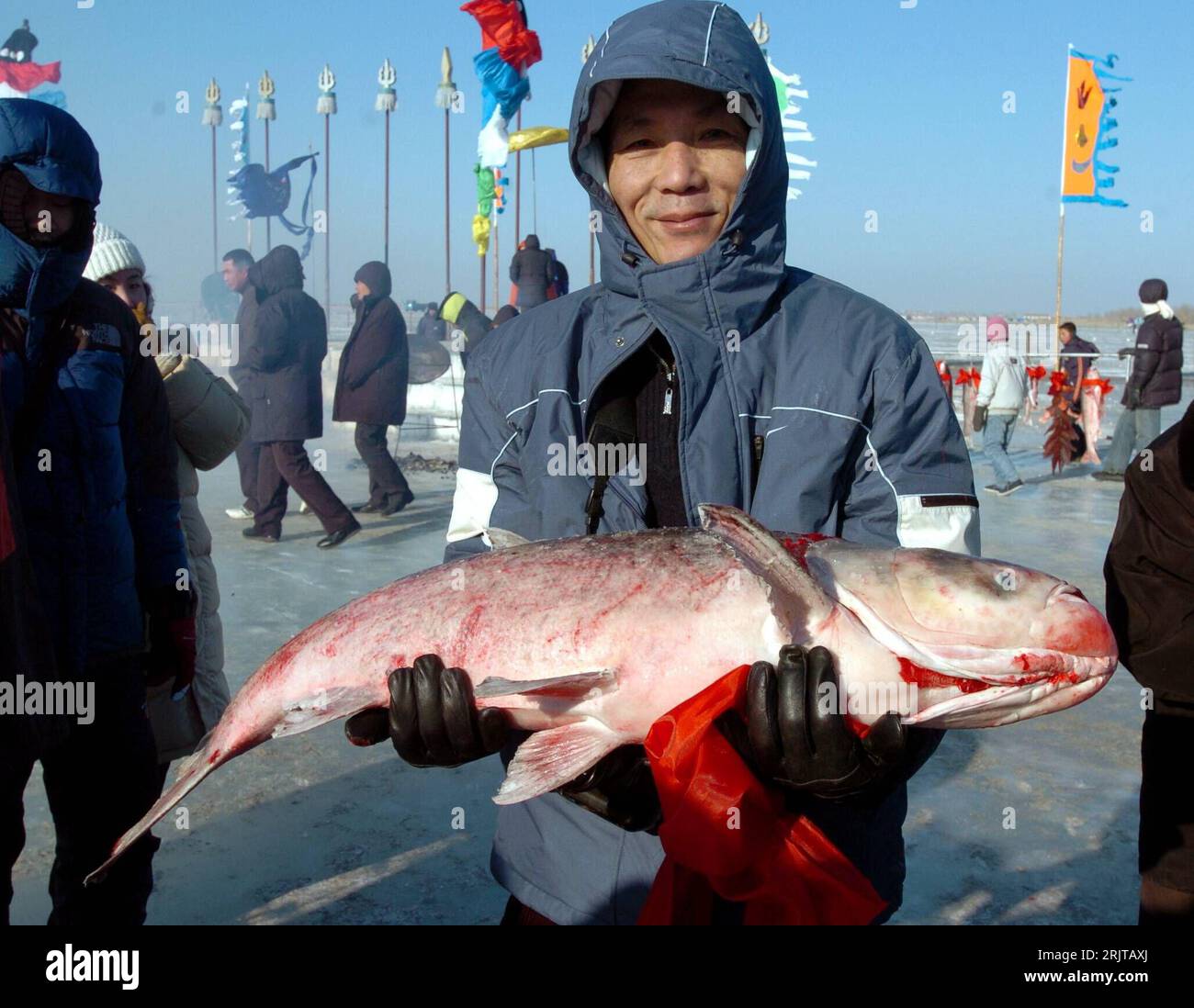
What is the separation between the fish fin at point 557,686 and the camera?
1.81 metres

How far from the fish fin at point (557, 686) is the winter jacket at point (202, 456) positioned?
195 centimetres

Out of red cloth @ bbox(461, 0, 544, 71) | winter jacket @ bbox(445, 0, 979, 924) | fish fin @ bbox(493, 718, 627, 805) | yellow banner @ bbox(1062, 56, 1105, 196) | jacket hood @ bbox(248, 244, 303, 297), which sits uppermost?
red cloth @ bbox(461, 0, 544, 71)

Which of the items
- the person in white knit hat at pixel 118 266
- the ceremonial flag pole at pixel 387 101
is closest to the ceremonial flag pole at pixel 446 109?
the ceremonial flag pole at pixel 387 101

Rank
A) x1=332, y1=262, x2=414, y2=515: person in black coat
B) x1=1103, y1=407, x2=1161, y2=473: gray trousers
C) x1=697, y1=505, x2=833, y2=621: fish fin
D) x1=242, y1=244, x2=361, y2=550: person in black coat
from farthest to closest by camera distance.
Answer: x1=1103, y1=407, x2=1161, y2=473: gray trousers < x1=332, y1=262, x2=414, y2=515: person in black coat < x1=242, y1=244, x2=361, y2=550: person in black coat < x1=697, y1=505, x2=833, y2=621: fish fin

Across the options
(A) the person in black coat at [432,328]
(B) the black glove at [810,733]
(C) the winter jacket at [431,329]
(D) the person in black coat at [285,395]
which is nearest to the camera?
(B) the black glove at [810,733]

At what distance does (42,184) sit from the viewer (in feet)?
8.73

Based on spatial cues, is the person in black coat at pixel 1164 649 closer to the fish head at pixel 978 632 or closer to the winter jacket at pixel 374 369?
the fish head at pixel 978 632

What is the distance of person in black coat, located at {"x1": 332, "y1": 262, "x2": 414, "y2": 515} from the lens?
10016 millimetres

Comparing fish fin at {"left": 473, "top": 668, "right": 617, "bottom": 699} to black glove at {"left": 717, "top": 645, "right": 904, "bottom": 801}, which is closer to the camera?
black glove at {"left": 717, "top": 645, "right": 904, "bottom": 801}

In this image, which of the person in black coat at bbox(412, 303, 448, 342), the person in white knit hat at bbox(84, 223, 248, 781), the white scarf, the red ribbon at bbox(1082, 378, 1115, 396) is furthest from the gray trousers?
the person in white knit hat at bbox(84, 223, 248, 781)

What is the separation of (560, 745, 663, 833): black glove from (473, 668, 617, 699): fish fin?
0.17 meters

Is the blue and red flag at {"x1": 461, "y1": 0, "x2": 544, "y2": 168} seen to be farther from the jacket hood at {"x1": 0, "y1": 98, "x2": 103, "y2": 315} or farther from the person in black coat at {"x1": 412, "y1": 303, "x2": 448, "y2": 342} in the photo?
the jacket hood at {"x1": 0, "y1": 98, "x2": 103, "y2": 315}
